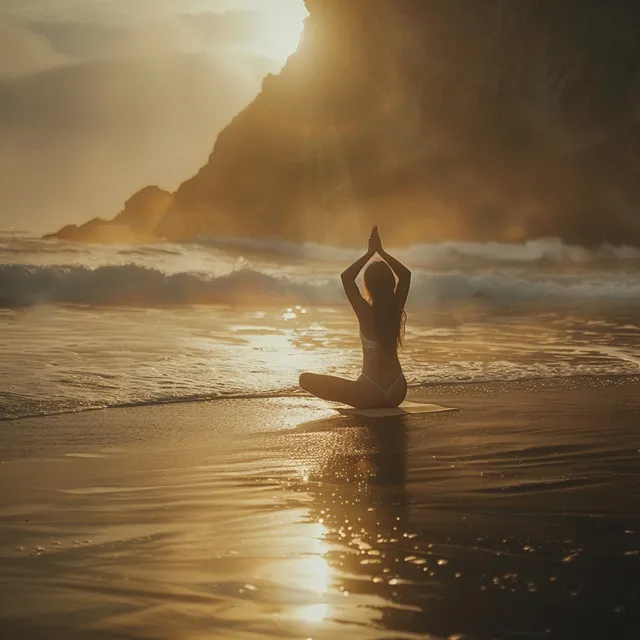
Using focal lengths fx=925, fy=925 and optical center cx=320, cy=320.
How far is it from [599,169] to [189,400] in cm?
3875

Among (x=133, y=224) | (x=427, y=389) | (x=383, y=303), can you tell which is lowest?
(x=427, y=389)

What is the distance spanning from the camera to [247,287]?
32.3 meters

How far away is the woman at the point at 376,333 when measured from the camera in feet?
28.9

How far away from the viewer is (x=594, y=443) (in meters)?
7.54

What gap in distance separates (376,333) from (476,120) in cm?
3757

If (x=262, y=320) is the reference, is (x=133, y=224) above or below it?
above

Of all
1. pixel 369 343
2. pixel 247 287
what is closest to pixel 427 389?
pixel 369 343

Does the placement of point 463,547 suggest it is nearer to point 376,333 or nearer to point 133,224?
point 376,333

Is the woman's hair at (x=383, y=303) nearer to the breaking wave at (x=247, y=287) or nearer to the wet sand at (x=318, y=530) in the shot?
the wet sand at (x=318, y=530)

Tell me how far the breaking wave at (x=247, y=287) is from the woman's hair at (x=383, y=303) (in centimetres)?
1657

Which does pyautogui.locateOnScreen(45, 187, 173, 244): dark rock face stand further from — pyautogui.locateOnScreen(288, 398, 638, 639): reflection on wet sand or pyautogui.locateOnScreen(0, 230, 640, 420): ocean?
pyautogui.locateOnScreen(288, 398, 638, 639): reflection on wet sand

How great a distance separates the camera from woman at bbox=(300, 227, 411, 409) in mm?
8812

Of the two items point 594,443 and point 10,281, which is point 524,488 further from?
point 10,281

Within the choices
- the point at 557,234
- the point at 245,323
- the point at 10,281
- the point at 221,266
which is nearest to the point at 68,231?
the point at 221,266
